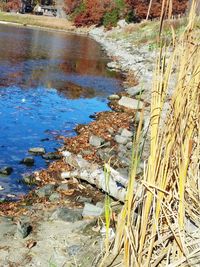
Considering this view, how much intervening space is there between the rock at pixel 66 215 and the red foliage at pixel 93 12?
2419 inches

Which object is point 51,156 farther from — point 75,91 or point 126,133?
point 75,91

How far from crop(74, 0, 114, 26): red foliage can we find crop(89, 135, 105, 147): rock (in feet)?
186

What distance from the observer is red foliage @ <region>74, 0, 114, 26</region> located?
2576 inches

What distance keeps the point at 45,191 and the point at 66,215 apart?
5.27 feet

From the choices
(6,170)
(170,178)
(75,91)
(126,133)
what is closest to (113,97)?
(75,91)

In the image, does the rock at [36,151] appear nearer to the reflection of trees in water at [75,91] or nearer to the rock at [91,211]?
the rock at [91,211]

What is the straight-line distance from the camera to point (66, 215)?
6.62 m

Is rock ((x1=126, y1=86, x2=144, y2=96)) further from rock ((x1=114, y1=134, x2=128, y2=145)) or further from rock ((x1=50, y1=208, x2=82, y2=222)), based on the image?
rock ((x1=50, y1=208, x2=82, y2=222))

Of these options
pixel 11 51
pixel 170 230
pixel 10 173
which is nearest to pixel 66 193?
pixel 10 173

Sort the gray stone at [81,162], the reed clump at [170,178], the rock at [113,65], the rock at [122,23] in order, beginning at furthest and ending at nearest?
1. the rock at [122,23]
2. the rock at [113,65]
3. the gray stone at [81,162]
4. the reed clump at [170,178]

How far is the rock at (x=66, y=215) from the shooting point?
6.54 m

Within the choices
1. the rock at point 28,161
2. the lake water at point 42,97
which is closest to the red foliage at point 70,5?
the lake water at point 42,97

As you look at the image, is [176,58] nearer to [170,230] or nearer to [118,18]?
[170,230]

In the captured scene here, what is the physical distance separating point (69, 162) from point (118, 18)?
57527 millimetres
